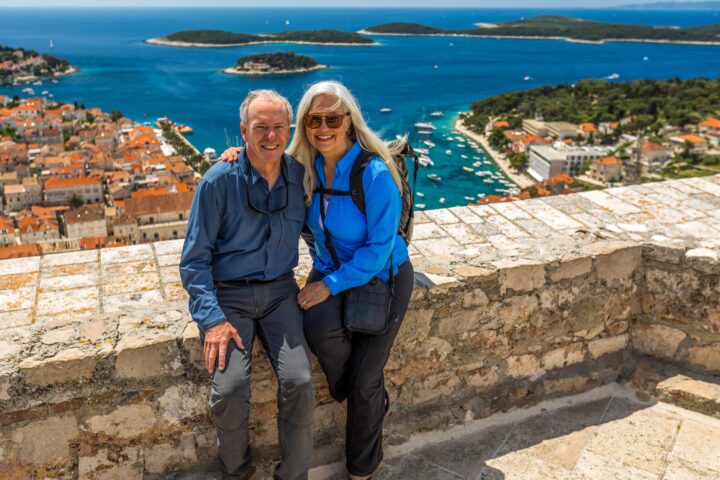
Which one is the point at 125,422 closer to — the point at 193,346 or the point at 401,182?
the point at 193,346

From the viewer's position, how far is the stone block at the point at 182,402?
66.6 inches

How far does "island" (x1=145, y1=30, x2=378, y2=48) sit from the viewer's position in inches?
4072

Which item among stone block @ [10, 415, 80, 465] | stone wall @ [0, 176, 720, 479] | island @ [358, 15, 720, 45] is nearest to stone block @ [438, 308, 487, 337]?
stone wall @ [0, 176, 720, 479]

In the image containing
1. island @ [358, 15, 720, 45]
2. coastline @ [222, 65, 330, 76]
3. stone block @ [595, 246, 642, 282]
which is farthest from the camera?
island @ [358, 15, 720, 45]

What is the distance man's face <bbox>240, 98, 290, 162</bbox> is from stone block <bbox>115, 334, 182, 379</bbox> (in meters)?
0.54

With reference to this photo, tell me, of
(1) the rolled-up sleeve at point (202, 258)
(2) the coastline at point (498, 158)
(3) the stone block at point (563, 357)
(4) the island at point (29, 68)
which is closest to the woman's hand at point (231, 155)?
(1) the rolled-up sleeve at point (202, 258)

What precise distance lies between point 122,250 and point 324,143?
1.41 meters

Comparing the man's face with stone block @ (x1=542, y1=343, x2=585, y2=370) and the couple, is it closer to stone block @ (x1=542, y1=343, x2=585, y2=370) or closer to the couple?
the couple

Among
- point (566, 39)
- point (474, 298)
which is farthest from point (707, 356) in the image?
point (566, 39)

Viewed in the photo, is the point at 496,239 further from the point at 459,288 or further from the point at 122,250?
the point at 122,250

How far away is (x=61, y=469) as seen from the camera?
165cm

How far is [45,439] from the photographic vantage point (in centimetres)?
160

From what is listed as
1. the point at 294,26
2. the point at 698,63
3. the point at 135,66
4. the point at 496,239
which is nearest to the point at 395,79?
the point at 135,66

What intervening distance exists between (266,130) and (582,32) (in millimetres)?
129611
